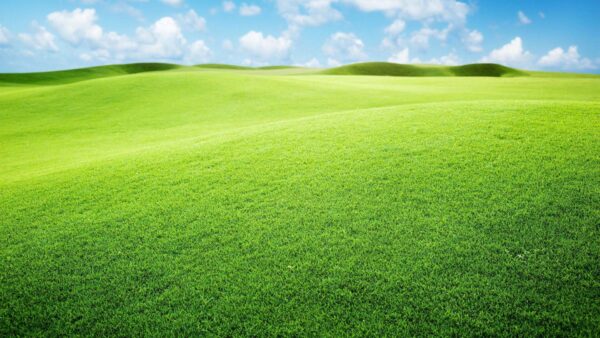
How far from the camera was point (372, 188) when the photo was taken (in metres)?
6.65

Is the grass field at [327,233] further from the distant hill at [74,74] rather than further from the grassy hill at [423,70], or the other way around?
the grassy hill at [423,70]

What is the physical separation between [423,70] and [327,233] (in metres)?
117

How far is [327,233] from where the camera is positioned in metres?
5.43

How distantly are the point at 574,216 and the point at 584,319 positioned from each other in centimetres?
223

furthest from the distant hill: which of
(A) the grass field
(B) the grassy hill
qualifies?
(A) the grass field

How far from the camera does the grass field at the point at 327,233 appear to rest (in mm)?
4047

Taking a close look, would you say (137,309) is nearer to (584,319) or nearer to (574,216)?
(584,319)

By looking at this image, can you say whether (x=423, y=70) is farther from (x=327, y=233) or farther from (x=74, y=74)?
(x=327, y=233)

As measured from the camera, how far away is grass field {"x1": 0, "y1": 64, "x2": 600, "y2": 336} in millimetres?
4047

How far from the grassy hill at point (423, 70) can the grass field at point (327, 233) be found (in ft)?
327

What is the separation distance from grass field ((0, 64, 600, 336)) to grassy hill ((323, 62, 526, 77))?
99.7 m

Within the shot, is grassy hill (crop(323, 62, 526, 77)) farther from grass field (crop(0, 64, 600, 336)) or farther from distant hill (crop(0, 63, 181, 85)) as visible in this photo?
grass field (crop(0, 64, 600, 336))

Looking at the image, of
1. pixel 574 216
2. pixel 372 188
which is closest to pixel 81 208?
pixel 372 188

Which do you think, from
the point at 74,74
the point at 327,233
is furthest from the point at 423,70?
the point at 327,233
